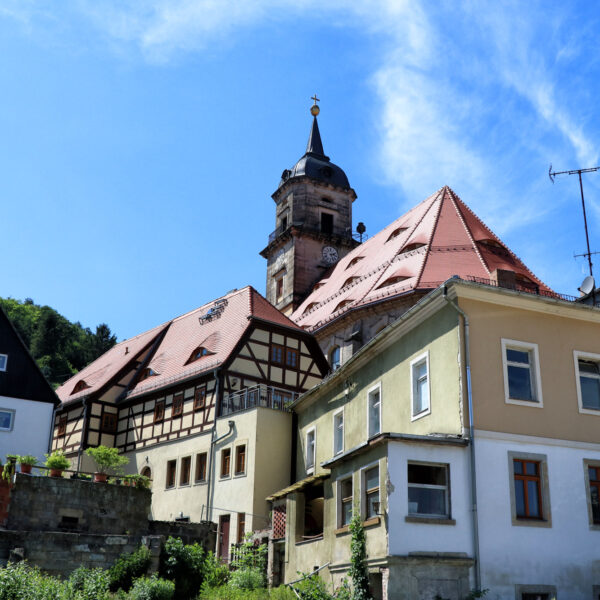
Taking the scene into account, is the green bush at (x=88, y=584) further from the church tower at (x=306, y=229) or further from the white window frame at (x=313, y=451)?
the church tower at (x=306, y=229)

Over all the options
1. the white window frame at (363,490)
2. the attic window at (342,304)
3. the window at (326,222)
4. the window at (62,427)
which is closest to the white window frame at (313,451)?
the white window frame at (363,490)

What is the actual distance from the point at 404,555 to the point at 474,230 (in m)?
23.1

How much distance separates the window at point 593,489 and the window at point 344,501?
15.3 ft

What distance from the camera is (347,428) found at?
22062 mm

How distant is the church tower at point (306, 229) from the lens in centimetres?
5016

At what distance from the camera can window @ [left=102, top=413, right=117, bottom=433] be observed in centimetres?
3438

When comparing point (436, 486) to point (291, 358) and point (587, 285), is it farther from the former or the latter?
point (291, 358)

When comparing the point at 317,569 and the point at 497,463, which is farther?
the point at 317,569

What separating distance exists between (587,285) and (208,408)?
13391 millimetres

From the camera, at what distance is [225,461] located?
27.5m

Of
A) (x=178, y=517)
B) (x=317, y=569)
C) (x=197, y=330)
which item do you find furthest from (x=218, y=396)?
(x=317, y=569)

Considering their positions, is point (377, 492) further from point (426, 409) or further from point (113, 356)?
point (113, 356)

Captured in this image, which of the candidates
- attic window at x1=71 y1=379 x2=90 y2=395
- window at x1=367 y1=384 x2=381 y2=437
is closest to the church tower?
attic window at x1=71 y1=379 x2=90 y2=395

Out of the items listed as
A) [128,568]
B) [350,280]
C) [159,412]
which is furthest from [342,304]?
[128,568]
